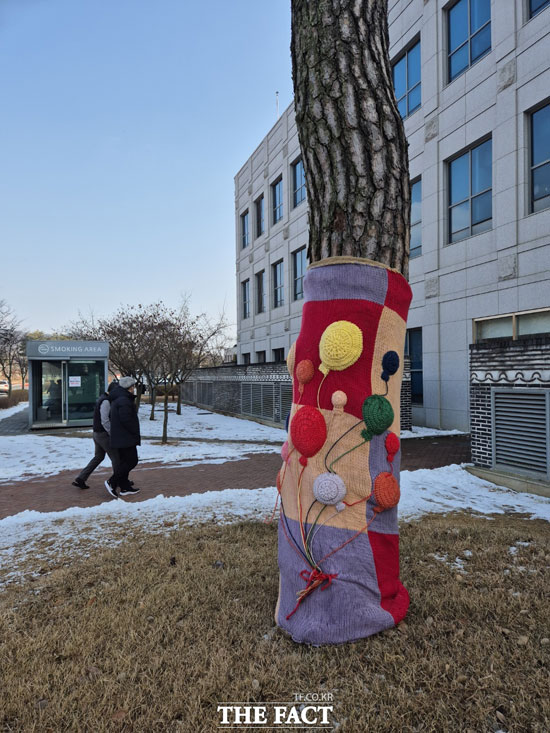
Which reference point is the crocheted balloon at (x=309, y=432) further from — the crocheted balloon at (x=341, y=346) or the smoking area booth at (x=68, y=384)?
the smoking area booth at (x=68, y=384)

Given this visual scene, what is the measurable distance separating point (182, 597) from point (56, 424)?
1589 cm

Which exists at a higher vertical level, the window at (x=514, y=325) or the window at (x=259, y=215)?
the window at (x=259, y=215)

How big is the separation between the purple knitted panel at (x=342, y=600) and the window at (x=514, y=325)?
9686 millimetres

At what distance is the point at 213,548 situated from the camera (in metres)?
4.24

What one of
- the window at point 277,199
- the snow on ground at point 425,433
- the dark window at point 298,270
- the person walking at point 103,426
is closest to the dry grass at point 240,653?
the person walking at point 103,426

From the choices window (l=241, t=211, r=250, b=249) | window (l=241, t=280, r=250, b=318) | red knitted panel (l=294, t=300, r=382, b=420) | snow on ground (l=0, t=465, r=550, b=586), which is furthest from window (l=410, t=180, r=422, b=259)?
window (l=241, t=211, r=250, b=249)

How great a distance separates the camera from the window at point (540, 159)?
11508 millimetres

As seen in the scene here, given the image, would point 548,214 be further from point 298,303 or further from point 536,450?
point 298,303

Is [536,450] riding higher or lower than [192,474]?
higher

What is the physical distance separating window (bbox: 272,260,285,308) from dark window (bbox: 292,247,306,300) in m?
1.62

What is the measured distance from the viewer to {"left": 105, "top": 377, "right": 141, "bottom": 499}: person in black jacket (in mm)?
6648

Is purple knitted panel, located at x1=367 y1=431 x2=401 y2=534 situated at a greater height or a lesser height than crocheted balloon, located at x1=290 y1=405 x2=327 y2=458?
lesser

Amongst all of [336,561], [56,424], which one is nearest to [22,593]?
[336,561]

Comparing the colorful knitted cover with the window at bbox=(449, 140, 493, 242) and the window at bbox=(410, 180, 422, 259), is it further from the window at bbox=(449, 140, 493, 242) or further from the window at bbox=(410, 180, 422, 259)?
the window at bbox=(410, 180, 422, 259)
